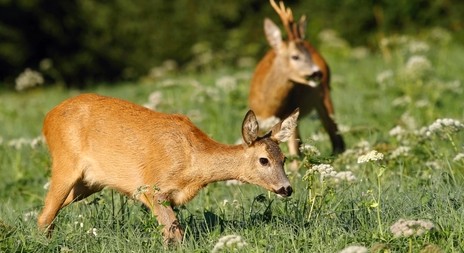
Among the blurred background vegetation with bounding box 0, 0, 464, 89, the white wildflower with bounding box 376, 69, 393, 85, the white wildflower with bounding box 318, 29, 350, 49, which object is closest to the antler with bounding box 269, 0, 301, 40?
the white wildflower with bounding box 376, 69, 393, 85

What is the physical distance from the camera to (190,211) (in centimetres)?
703

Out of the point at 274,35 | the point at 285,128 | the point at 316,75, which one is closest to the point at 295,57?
the point at 316,75

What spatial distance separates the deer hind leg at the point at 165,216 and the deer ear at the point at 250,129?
0.62 meters

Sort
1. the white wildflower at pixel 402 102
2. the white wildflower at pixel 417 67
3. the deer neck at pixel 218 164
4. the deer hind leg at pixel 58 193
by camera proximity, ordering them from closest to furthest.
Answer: the deer neck at pixel 218 164
the deer hind leg at pixel 58 193
the white wildflower at pixel 402 102
the white wildflower at pixel 417 67

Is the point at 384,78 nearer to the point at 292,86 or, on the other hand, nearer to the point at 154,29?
the point at 292,86

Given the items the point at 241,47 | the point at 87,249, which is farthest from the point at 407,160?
the point at 241,47

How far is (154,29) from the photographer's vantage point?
68.0 feet

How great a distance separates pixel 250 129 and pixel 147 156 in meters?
0.70

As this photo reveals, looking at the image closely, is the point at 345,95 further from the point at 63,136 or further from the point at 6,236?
the point at 6,236

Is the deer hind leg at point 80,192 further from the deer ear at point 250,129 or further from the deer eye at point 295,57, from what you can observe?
the deer eye at point 295,57

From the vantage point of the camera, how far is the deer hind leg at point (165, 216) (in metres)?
6.06

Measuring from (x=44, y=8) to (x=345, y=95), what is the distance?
1059 cm

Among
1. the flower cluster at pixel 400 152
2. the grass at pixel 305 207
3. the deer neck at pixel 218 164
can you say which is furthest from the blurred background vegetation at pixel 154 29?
the deer neck at pixel 218 164

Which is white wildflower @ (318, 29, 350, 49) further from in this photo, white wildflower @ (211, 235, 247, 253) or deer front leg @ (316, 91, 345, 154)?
white wildflower @ (211, 235, 247, 253)
